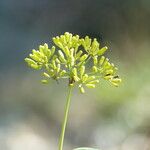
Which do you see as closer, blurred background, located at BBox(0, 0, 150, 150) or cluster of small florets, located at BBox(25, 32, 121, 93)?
cluster of small florets, located at BBox(25, 32, 121, 93)

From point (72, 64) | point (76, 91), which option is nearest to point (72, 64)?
point (72, 64)

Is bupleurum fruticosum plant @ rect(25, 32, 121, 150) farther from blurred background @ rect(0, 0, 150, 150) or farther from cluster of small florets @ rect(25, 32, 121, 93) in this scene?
blurred background @ rect(0, 0, 150, 150)

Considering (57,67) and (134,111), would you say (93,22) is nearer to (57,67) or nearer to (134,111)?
(134,111)

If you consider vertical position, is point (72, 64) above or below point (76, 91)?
below

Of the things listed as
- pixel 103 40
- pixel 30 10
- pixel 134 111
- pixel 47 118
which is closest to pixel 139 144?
pixel 134 111

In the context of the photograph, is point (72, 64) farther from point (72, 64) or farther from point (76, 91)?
point (76, 91)

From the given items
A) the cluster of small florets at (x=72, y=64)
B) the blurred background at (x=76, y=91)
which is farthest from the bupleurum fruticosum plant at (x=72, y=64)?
the blurred background at (x=76, y=91)

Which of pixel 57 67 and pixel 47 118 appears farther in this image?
pixel 47 118

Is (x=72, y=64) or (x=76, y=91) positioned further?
(x=76, y=91)

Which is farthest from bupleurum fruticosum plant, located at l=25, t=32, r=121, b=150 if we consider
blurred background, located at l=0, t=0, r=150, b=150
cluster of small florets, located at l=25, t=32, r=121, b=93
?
blurred background, located at l=0, t=0, r=150, b=150
